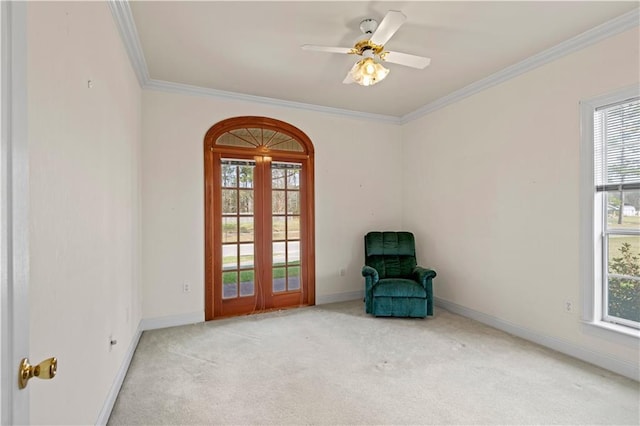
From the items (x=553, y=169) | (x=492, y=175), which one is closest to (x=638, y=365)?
(x=553, y=169)

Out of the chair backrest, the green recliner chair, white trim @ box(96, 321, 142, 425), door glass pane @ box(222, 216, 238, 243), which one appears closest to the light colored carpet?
white trim @ box(96, 321, 142, 425)

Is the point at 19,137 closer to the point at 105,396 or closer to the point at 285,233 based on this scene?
the point at 105,396

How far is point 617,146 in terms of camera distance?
2646mm

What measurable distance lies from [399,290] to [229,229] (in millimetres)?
2252

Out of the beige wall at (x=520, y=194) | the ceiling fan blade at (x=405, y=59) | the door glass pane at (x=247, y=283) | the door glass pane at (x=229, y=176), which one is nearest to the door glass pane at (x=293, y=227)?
the door glass pane at (x=247, y=283)

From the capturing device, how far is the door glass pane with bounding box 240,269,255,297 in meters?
4.14

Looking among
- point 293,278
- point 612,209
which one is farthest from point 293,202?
point 612,209

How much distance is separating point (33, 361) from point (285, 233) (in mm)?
3384

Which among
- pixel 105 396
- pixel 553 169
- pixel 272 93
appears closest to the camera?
pixel 105 396

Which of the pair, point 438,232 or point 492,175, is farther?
point 438,232

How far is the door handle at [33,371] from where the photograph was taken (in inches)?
29.5

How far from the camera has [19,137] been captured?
77cm

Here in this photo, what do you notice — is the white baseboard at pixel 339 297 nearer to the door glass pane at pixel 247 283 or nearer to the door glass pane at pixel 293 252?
the door glass pane at pixel 293 252

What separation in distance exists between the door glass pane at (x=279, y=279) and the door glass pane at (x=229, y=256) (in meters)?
0.56
